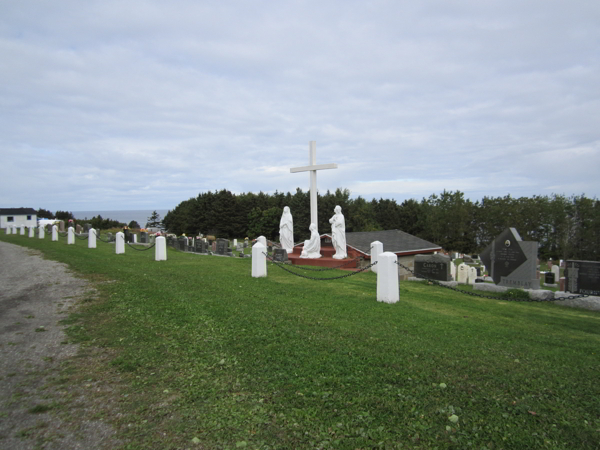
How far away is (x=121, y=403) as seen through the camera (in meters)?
3.83

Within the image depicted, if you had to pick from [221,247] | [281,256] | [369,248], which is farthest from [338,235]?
[221,247]

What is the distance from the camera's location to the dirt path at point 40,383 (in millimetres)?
3268

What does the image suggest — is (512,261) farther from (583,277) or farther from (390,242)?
(390,242)

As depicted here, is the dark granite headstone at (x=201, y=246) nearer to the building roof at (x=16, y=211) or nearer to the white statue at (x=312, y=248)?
the white statue at (x=312, y=248)

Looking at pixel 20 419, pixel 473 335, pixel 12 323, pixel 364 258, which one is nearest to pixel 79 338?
pixel 12 323

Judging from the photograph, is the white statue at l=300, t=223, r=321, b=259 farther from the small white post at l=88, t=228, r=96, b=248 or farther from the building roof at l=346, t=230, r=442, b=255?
the small white post at l=88, t=228, r=96, b=248

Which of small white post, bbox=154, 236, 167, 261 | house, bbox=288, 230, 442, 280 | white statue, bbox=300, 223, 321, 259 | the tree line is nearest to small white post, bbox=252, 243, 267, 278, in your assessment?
small white post, bbox=154, 236, 167, 261

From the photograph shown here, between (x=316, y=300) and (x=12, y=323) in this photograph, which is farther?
(x=316, y=300)

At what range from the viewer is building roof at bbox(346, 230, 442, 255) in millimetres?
20494

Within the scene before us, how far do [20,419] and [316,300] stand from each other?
582cm

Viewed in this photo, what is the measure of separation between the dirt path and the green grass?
310 millimetres

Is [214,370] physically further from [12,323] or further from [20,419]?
[12,323]

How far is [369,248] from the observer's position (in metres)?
19.8

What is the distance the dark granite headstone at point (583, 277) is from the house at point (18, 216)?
5749 centimetres
